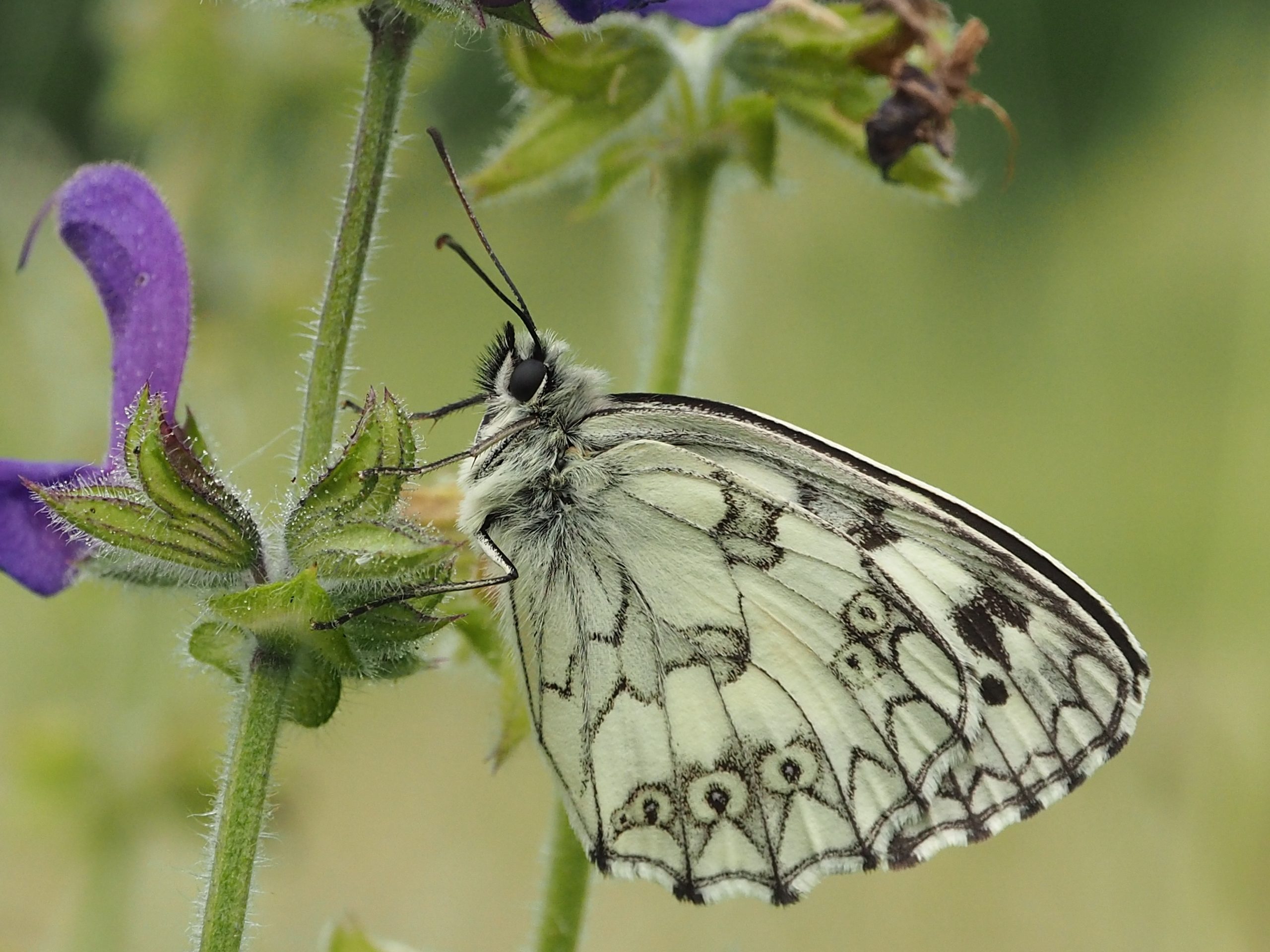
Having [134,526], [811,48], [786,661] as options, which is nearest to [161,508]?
[134,526]

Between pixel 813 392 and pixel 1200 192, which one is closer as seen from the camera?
pixel 1200 192

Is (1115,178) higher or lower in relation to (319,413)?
higher

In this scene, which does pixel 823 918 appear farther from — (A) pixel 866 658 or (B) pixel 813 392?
(B) pixel 813 392

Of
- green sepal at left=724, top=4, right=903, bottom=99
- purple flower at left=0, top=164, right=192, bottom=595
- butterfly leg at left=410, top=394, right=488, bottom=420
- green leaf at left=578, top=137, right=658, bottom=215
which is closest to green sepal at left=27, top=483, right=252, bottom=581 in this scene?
purple flower at left=0, top=164, right=192, bottom=595

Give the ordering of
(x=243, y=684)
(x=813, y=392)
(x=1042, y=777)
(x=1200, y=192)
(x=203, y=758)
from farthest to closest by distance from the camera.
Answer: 1. (x=813, y=392)
2. (x=1200, y=192)
3. (x=203, y=758)
4. (x=1042, y=777)
5. (x=243, y=684)

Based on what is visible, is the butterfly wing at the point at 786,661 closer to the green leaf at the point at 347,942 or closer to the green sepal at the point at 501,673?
the green sepal at the point at 501,673

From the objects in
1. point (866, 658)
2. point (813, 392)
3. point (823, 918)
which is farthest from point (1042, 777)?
point (813, 392)

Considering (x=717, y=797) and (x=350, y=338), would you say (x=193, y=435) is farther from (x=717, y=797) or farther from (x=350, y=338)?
(x=717, y=797)

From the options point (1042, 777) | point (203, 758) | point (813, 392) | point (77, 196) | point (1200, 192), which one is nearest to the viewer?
point (77, 196)
